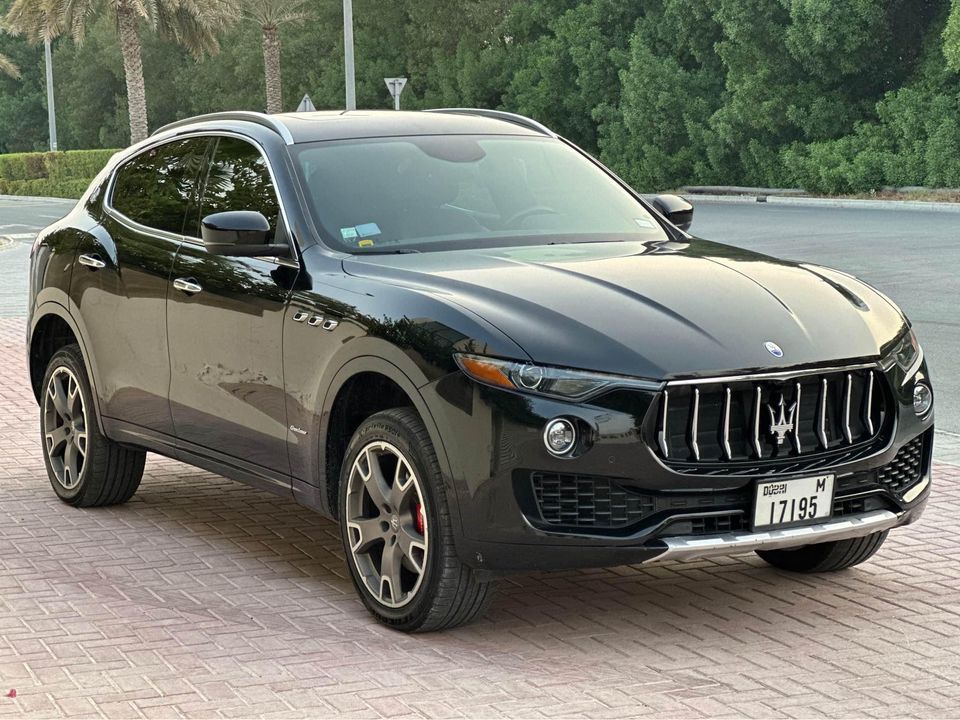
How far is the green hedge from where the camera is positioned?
60375 millimetres

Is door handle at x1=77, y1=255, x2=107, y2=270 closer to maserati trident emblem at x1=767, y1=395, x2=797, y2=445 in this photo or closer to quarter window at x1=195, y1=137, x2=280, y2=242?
quarter window at x1=195, y1=137, x2=280, y2=242

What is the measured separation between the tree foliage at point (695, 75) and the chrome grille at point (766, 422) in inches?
1425

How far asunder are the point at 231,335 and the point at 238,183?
28.4 inches

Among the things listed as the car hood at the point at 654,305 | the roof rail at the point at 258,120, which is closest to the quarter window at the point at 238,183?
the roof rail at the point at 258,120

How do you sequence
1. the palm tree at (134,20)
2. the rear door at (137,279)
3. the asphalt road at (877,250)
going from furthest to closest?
the palm tree at (134,20)
the asphalt road at (877,250)
the rear door at (137,279)

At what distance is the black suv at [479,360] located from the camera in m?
5.21

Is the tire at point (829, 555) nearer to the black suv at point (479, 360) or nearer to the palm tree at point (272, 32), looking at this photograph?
the black suv at point (479, 360)

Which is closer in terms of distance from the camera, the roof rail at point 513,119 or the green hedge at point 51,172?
the roof rail at point 513,119

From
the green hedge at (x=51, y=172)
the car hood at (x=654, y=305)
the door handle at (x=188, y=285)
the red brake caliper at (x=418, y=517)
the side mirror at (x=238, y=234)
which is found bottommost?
the green hedge at (x=51, y=172)

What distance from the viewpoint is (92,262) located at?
7625 millimetres

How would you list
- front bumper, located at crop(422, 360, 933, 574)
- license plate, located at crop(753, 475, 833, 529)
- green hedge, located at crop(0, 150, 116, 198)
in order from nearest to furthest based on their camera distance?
front bumper, located at crop(422, 360, 933, 574) → license plate, located at crop(753, 475, 833, 529) → green hedge, located at crop(0, 150, 116, 198)

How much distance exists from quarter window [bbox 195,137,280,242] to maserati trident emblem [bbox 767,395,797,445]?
219 centimetres

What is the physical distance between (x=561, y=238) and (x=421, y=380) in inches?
53.1

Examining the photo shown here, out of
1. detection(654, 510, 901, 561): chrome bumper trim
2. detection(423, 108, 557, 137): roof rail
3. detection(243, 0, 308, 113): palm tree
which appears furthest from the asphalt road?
detection(243, 0, 308, 113): palm tree
